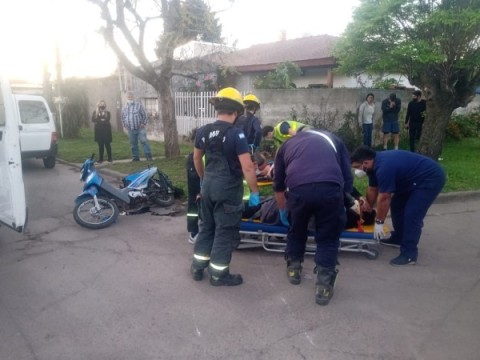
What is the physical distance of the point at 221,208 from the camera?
4145 mm

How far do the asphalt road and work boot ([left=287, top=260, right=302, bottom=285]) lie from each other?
63 mm

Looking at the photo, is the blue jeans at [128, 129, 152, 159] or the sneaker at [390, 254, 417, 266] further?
the blue jeans at [128, 129, 152, 159]

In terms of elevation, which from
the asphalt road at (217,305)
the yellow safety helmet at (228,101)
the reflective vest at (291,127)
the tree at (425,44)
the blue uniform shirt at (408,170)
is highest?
the tree at (425,44)

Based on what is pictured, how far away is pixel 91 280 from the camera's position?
439 cm

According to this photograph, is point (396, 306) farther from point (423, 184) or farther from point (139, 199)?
point (139, 199)

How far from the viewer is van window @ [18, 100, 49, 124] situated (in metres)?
10.8

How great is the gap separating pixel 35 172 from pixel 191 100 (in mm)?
6003

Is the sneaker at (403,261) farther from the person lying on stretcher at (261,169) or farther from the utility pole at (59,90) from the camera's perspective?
the utility pole at (59,90)

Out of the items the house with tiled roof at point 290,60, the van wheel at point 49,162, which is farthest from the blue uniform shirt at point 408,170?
the van wheel at point 49,162

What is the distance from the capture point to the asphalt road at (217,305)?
10.4 ft

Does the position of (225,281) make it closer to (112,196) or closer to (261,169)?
(261,169)

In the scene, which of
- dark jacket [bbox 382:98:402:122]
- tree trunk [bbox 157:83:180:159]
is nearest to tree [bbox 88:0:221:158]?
tree trunk [bbox 157:83:180:159]

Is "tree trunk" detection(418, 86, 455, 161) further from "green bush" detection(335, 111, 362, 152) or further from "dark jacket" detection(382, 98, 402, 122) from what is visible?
"green bush" detection(335, 111, 362, 152)

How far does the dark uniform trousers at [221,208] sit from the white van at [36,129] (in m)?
8.17
